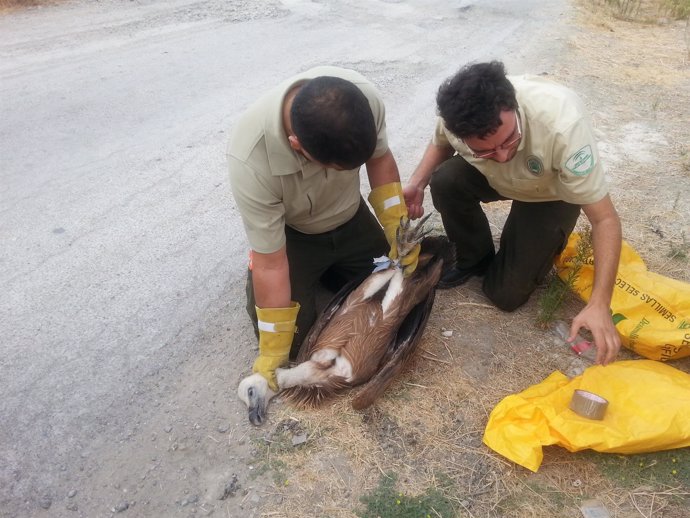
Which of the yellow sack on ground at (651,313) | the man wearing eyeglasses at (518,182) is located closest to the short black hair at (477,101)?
the man wearing eyeglasses at (518,182)

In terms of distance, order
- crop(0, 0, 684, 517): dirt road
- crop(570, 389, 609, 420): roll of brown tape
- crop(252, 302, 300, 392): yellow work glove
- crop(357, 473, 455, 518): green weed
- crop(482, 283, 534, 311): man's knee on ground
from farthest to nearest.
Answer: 1. crop(482, 283, 534, 311): man's knee on ground
2. crop(252, 302, 300, 392): yellow work glove
3. crop(0, 0, 684, 517): dirt road
4. crop(570, 389, 609, 420): roll of brown tape
5. crop(357, 473, 455, 518): green weed

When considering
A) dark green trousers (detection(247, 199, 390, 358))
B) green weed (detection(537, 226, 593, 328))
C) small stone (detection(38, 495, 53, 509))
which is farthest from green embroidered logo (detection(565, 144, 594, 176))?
small stone (detection(38, 495, 53, 509))

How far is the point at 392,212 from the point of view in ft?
9.62

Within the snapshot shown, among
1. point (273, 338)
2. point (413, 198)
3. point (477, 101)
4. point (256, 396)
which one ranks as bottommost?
point (256, 396)

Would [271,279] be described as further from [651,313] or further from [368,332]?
[651,313]

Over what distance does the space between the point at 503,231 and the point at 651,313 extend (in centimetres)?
A: 89

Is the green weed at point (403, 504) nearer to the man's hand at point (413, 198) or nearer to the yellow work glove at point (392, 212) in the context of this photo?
the yellow work glove at point (392, 212)

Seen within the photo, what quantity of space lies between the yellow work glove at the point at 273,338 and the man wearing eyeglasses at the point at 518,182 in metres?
1.11

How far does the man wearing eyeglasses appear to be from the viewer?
227cm

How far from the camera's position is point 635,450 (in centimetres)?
231

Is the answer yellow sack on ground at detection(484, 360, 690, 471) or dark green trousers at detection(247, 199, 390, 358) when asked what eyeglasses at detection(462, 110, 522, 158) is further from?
yellow sack on ground at detection(484, 360, 690, 471)

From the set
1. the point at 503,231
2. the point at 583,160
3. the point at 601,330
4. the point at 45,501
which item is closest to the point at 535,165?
the point at 583,160

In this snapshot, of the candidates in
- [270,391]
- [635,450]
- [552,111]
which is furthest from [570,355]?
[270,391]

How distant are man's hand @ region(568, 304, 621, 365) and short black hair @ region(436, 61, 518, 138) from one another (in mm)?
877
